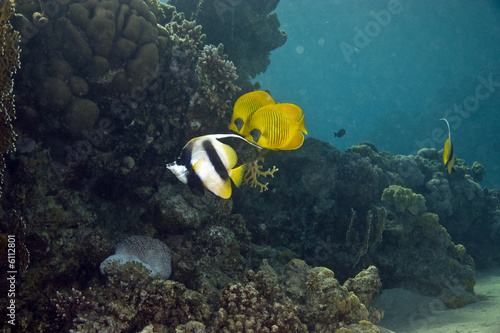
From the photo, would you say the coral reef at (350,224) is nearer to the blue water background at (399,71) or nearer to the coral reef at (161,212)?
the coral reef at (161,212)

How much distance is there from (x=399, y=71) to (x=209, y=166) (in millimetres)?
111137

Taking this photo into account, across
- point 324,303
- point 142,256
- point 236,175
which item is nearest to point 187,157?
point 236,175

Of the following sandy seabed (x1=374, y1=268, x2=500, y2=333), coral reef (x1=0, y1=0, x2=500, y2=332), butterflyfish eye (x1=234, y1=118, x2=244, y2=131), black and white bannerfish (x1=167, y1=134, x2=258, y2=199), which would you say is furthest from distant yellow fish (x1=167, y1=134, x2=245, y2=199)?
sandy seabed (x1=374, y1=268, x2=500, y2=333)

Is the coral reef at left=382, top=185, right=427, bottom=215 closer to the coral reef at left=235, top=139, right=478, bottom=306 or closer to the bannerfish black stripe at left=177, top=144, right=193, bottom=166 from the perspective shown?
the coral reef at left=235, top=139, right=478, bottom=306

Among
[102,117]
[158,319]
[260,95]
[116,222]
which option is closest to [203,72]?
[102,117]

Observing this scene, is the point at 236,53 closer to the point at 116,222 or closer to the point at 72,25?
the point at 72,25

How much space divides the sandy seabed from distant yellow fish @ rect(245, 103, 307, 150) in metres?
4.25

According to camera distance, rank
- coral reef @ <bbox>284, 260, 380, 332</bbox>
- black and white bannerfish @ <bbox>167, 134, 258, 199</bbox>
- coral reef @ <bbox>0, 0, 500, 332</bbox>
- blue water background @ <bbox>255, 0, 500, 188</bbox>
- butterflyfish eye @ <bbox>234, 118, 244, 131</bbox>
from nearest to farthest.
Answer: black and white bannerfish @ <bbox>167, 134, 258, 199</bbox>
butterflyfish eye @ <bbox>234, 118, 244, 131</bbox>
coral reef @ <bbox>0, 0, 500, 332</bbox>
coral reef @ <bbox>284, 260, 380, 332</bbox>
blue water background @ <bbox>255, 0, 500, 188</bbox>

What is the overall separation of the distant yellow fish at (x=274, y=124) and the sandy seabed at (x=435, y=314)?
4255 millimetres

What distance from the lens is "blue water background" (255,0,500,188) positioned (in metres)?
42.5

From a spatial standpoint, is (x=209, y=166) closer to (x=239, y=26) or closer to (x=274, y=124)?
(x=274, y=124)

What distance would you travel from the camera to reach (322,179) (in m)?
7.00

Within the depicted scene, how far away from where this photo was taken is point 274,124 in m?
2.30

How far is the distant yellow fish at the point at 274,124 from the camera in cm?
228
